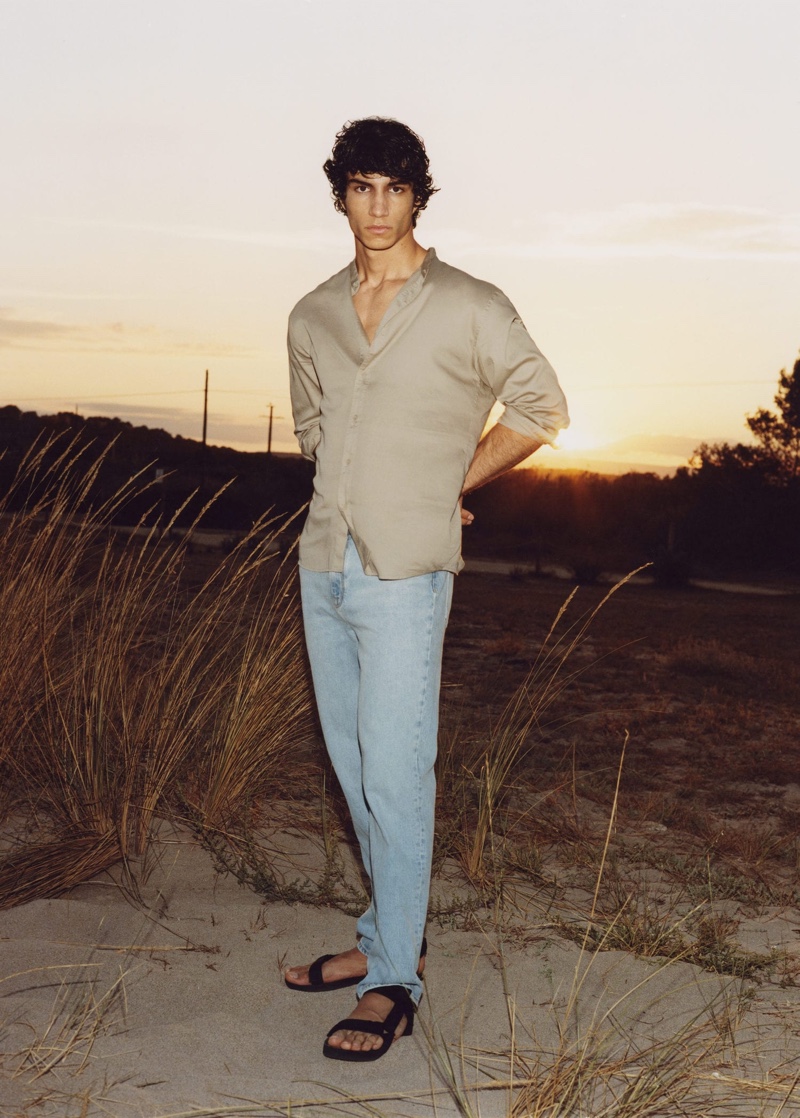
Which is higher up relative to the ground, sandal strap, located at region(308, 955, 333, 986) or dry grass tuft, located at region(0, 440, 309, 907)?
dry grass tuft, located at region(0, 440, 309, 907)

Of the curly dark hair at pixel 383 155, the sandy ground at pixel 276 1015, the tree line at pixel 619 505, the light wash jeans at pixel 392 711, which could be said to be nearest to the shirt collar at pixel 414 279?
the curly dark hair at pixel 383 155

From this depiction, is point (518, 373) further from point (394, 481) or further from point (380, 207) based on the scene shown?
point (380, 207)

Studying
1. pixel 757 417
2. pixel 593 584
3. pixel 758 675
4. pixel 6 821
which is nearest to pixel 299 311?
pixel 6 821

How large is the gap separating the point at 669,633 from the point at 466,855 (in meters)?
7.28

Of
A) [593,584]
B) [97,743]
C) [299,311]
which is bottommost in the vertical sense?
[593,584]

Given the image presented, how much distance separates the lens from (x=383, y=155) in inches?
97.1

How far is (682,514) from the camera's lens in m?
31.0

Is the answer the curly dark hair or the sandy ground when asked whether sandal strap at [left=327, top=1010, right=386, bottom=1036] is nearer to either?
the sandy ground

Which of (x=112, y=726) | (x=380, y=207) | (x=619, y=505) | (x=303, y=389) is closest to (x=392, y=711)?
(x=303, y=389)

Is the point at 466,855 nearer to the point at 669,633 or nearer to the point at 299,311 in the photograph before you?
the point at 299,311

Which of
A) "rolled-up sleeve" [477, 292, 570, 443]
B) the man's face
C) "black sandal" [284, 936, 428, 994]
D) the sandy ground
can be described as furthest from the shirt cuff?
"black sandal" [284, 936, 428, 994]

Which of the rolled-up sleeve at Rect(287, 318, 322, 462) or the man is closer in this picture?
the man

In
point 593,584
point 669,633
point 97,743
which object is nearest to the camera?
point 97,743

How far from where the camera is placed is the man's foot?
2705 millimetres
